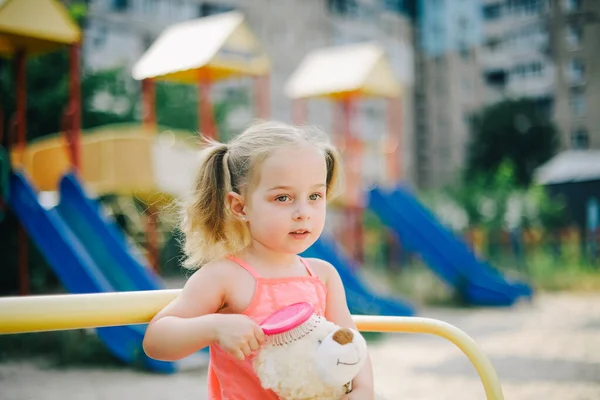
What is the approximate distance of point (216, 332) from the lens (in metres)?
1.17

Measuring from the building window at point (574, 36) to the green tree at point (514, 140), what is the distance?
2368 mm

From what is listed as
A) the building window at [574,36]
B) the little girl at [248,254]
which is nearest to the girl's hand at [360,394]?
the little girl at [248,254]

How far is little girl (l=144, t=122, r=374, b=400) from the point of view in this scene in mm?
1225

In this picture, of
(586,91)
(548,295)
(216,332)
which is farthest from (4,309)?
(586,91)

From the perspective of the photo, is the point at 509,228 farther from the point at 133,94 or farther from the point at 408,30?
the point at 408,30

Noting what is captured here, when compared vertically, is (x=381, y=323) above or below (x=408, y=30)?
below

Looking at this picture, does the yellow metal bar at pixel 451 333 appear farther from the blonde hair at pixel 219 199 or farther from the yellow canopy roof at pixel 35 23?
the yellow canopy roof at pixel 35 23

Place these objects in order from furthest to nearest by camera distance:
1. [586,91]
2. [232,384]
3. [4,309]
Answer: [586,91] < [232,384] < [4,309]

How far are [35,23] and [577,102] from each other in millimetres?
20620

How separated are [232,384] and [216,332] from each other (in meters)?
0.17

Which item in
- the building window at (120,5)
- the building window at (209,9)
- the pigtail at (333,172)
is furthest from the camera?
the building window at (209,9)

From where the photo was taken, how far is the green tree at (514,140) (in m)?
22.5

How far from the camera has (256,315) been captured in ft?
4.25

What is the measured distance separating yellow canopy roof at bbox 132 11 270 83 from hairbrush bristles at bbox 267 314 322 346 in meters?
5.43
